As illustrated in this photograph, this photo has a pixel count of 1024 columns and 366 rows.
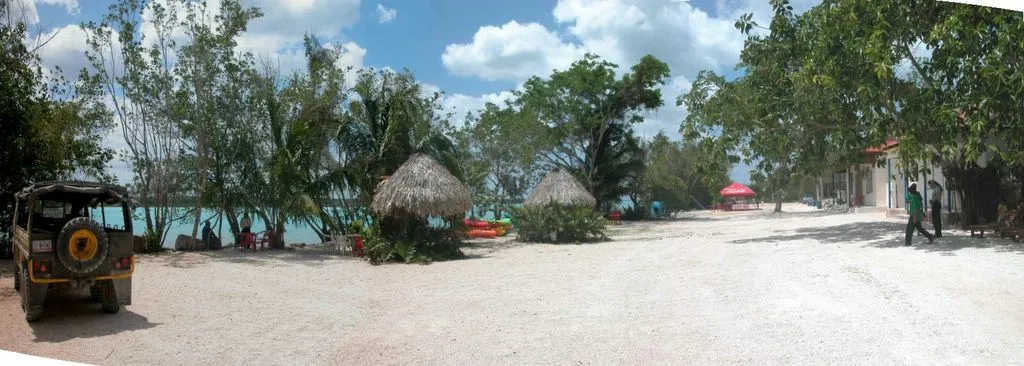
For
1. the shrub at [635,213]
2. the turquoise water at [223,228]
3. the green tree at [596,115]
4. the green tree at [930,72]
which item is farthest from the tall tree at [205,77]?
the shrub at [635,213]

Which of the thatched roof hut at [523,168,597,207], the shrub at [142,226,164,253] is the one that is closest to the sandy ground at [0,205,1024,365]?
the shrub at [142,226,164,253]

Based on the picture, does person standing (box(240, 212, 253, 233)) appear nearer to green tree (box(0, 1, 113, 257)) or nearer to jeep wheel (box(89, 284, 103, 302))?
green tree (box(0, 1, 113, 257))

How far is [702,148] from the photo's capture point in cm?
1647

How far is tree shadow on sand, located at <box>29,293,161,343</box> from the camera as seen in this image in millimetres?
6367

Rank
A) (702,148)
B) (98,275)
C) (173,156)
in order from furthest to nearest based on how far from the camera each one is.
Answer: (702,148)
(173,156)
(98,275)

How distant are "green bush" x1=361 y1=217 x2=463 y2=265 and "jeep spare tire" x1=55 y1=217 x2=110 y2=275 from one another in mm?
6972

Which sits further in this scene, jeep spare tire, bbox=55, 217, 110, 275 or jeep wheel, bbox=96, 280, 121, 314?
jeep wheel, bbox=96, 280, 121, 314

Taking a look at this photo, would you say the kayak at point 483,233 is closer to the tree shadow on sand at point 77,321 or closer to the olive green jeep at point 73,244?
the olive green jeep at point 73,244

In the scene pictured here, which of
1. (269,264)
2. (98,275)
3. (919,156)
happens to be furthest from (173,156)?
(919,156)

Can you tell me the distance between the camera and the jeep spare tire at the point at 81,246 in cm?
644

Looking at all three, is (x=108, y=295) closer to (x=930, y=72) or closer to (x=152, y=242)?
(x=152, y=242)

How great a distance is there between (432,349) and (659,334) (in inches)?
76.8

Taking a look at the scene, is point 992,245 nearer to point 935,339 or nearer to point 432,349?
point 935,339

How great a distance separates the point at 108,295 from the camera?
6875 millimetres
